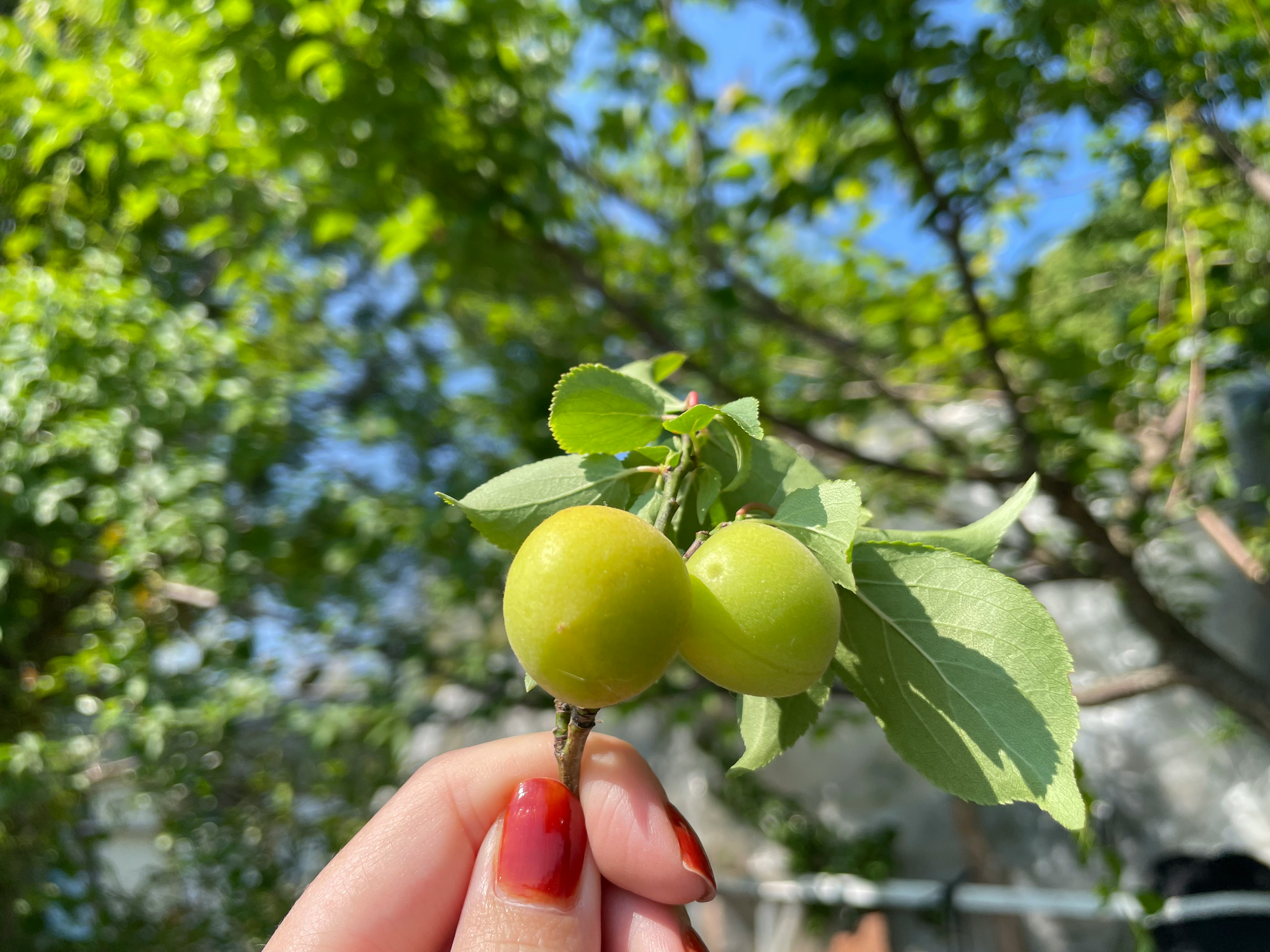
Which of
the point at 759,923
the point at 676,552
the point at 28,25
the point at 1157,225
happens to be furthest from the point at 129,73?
the point at 759,923

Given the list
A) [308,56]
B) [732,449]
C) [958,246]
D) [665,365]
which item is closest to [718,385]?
[958,246]

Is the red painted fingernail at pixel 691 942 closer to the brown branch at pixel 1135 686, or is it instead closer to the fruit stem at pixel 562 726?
the fruit stem at pixel 562 726

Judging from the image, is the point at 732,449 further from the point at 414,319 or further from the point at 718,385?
the point at 414,319

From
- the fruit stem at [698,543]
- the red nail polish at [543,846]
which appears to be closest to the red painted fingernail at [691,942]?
the red nail polish at [543,846]

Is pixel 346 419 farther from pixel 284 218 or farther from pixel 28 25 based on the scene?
pixel 28 25

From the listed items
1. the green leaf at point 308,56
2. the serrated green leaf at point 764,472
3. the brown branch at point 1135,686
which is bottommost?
the brown branch at point 1135,686

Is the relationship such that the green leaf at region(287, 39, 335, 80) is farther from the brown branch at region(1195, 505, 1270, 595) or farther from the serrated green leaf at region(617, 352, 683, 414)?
the brown branch at region(1195, 505, 1270, 595)

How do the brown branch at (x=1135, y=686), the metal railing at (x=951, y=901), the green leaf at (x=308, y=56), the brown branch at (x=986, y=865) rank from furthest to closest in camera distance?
the brown branch at (x=986, y=865)
the metal railing at (x=951, y=901)
the brown branch at (x=1135, y=686)
the green leaf at (x=308, y=56)

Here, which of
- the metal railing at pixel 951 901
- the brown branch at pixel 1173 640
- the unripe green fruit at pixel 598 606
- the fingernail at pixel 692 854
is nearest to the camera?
the unripe green fruit at pixel 598 606
